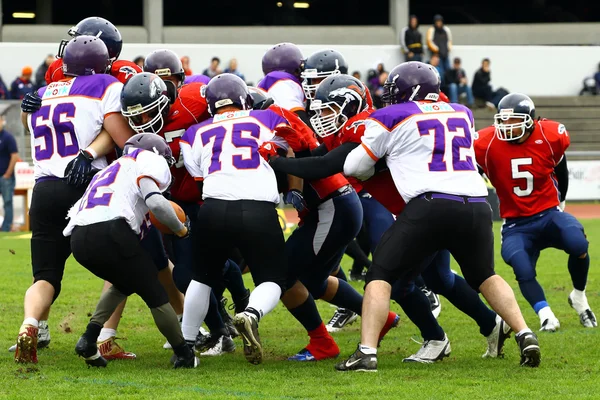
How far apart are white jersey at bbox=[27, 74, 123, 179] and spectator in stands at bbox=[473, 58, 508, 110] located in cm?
1674

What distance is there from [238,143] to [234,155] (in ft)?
0.25

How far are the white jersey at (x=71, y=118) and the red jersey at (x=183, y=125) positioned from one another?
1.27 ft

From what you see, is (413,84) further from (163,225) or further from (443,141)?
(163,225)

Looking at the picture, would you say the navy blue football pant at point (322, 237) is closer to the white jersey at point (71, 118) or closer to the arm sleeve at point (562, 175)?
the white jersey at point (71, 118)

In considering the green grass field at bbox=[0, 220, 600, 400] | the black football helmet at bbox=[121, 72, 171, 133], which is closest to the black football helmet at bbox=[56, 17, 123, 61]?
the black football helmet at bbox=[121, 72, 171, 133]

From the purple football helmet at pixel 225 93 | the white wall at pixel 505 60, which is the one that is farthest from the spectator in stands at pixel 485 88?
the purple football helmet at pixel 225 93

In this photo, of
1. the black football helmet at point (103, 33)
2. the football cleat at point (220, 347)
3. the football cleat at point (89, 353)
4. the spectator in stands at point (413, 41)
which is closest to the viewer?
the football cleat at point (89, 353)

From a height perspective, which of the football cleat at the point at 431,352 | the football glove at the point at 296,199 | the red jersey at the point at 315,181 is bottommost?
the football cleat at the point at 431,352

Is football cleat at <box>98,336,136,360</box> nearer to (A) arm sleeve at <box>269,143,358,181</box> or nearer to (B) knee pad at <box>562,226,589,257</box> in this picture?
(A) arm sleeve at <box>269,143,358,181</box>

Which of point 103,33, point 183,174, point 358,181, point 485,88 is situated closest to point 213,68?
point 485,88

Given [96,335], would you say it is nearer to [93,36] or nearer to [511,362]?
[93,36]

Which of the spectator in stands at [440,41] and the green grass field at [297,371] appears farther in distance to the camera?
the spectator in stands at [440,41]

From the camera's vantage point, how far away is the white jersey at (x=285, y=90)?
7.41 metres

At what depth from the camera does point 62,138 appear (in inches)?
248
